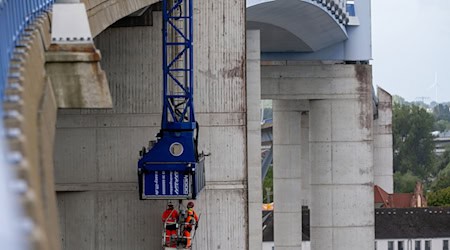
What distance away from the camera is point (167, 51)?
84.3 ft

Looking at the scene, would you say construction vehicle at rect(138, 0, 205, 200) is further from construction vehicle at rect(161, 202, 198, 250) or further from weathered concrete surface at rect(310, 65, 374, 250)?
weathered concrete surface at rect(310, 65, 374, 250)

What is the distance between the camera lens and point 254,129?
37.6 metres

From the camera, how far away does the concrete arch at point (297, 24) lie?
1506 inches

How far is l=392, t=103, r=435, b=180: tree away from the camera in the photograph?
15800 centimetres

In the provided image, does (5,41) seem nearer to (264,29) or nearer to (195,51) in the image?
(195,51)

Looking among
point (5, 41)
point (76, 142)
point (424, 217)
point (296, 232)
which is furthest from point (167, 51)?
point (424, 217)

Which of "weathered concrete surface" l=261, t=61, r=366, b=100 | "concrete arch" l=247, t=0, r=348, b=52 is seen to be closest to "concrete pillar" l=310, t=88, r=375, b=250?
"weathered concrete surface" l=261, t=61, r=366, b=100

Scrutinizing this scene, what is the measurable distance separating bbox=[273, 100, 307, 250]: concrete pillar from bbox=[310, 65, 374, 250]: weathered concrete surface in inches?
339

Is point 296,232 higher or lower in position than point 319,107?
lower

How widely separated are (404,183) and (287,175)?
3474 inches

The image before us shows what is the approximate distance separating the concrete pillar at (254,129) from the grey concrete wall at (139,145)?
9.13 m

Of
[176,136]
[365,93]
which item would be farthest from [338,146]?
[176,136]

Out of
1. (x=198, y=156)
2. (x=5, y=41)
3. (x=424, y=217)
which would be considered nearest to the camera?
(x=5, y=41)

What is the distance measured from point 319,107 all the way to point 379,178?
4033 centimetres
